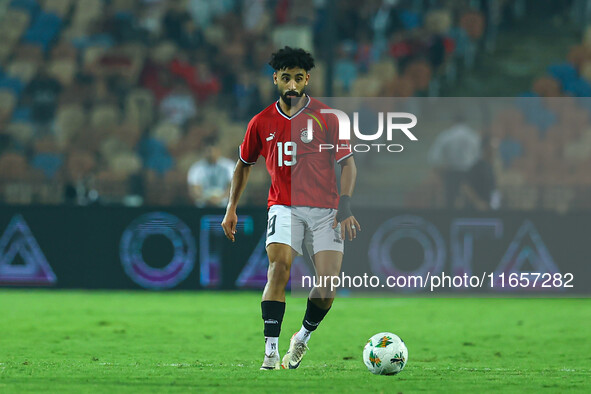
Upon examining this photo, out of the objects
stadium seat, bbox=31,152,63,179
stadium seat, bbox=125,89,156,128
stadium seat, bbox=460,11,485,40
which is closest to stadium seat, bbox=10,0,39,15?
stadium seat, bbox=125,89,156,128

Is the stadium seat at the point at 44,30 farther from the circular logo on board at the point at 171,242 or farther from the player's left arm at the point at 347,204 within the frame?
the player's left arm at the point at 347,204

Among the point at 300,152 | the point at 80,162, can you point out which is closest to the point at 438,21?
the point at 80,162

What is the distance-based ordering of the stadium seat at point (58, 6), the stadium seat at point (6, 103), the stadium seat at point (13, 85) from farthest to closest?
the stadium seat at point (58, 6) → the stadium seat at point (13, 85) → the stadium seat at point (6, 103)

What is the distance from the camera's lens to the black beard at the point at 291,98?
691 cm

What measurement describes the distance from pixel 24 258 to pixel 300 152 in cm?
783

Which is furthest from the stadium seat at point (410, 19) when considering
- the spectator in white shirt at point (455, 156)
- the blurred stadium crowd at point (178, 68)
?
the spectator in white shirt at point (455, 156)

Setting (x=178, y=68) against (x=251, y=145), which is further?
(x=178, y=68)

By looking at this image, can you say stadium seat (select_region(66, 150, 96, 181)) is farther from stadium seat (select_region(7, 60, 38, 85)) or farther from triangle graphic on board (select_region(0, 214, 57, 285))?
triangle graphic on board (select_region(0, 214, 57, 285))

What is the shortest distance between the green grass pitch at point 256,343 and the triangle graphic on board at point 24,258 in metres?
0.23

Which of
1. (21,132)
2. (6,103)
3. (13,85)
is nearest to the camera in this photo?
(21,132)

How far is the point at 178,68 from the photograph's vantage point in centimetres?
1862

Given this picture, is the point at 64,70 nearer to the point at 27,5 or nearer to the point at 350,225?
the point at 27,5

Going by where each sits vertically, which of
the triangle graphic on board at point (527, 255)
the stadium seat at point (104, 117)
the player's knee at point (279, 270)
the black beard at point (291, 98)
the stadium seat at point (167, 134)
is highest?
the stadium seat at point (104, 117)

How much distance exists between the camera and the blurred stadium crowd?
56.2ft
